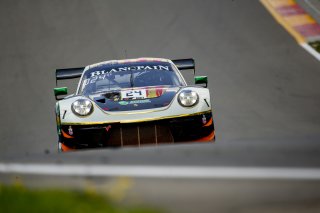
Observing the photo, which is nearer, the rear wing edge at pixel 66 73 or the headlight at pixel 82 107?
the headlight at pixel 82 107

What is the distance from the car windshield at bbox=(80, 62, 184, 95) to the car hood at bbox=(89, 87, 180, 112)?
50 centimetres

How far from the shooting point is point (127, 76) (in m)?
8.19

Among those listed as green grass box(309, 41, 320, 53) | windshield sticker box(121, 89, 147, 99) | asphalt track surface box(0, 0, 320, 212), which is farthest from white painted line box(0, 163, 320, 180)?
green grass box(309, 41, 320, 53)

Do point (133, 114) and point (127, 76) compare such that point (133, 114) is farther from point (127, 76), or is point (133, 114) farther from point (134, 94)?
point (127, 76)

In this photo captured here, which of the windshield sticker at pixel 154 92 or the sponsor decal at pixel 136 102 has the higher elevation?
the windshield sticker at pixel 154 92

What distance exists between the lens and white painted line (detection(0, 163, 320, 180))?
7.57ft

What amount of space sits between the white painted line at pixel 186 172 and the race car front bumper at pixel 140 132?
12.9ft

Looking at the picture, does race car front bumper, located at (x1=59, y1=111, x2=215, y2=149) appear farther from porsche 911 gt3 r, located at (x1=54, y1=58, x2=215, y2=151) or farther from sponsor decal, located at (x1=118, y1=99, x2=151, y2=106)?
sponsor decal, located at (x1=118, y1=99, x2=151, y2=106)

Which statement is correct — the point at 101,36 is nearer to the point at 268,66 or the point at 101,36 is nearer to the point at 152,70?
the point at 268,66

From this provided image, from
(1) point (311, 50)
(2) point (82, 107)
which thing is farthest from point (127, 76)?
(1) point (311, 50)

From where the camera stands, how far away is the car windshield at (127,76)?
26.2ft

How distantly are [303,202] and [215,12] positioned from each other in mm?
15715

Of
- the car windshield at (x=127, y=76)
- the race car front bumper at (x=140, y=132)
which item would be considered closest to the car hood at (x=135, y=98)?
the race car front bumper at (x=140, y=132)

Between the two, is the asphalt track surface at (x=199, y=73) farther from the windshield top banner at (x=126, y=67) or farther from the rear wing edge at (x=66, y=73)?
the windshield top banner at (x=126, y=67)
